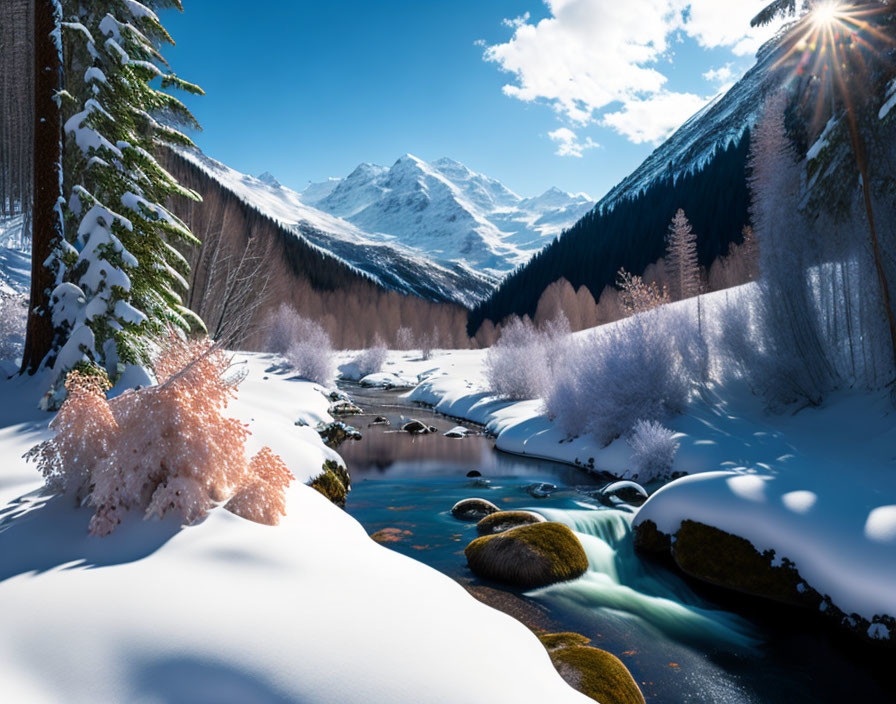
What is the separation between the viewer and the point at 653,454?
47.9 ft

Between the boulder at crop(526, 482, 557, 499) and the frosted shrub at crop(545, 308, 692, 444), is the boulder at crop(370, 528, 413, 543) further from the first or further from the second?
the frosted shrub at crop(545, 308, 692, 444)

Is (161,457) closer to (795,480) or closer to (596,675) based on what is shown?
(596,675)

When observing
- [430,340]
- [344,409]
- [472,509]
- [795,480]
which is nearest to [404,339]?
[430,340]

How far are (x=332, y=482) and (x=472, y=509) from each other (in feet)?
11.2

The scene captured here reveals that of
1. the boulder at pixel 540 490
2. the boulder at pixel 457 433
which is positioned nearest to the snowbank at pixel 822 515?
the boulder at pixel 540 490

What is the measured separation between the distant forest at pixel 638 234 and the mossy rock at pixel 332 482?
5712cm

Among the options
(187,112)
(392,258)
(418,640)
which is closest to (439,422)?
(187,112)

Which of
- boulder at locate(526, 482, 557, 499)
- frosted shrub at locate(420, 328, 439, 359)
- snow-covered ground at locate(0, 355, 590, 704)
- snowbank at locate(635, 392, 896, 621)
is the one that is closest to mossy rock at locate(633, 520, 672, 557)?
snowbank at locate(635, 392, 896, 621)

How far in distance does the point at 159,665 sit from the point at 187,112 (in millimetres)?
12553

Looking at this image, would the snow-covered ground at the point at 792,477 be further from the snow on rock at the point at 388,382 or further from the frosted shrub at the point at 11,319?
the snow on rock at the point at 388,382

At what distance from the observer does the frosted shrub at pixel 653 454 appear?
14531 mm

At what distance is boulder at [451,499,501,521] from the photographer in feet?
37.1

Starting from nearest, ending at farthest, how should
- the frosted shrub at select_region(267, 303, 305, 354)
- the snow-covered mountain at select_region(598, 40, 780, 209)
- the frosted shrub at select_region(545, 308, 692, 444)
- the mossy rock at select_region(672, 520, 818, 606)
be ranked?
the mossy rock at select_region(672, 520, 818, 606)
the frosted shrub at select_region(545, 308, 692, 444)
the frosted shrub at select_region(267, 303, 305, 354)
the snow-covered mountain at select_region(598, 40, 780, 209)

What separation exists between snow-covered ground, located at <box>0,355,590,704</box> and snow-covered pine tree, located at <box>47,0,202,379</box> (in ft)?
16.2
